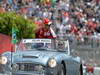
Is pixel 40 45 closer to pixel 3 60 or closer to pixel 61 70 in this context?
pixel 61 70

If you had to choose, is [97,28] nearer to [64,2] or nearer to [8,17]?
[64,2]

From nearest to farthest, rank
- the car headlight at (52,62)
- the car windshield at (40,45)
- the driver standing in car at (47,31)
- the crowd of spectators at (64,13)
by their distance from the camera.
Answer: the car headlight at (52,62) < the car windshield at (40,45) < the driver standing in car at (47,31) < the crowd of spectators at (64,13)

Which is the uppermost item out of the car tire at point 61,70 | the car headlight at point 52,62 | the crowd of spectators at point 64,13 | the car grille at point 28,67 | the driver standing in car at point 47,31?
the crowd of spectators at point 64,13

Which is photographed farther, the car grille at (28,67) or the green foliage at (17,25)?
the green foliage at (17,25)

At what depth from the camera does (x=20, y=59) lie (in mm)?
12750

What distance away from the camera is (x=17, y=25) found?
61.2ft

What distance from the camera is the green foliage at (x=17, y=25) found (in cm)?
1848

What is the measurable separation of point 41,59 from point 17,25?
20.3ft

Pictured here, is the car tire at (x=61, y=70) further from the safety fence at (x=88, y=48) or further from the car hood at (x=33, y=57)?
the safety fence at (x=88, y=48)

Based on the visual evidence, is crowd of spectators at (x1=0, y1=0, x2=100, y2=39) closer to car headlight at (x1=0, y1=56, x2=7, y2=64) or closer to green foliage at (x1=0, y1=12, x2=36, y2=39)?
green foliage at (x1=0, y1=12, x2=36, y2=39)

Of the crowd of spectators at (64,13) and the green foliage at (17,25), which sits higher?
the crowd of spectators at (64,13)

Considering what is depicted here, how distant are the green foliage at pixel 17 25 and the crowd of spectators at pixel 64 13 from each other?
4.78 meters

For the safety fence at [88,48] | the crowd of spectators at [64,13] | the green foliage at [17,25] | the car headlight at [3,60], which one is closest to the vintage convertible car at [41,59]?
the car headlight at [3,60]

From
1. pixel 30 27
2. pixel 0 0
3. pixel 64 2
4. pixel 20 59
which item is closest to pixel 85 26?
pixel 64 2
